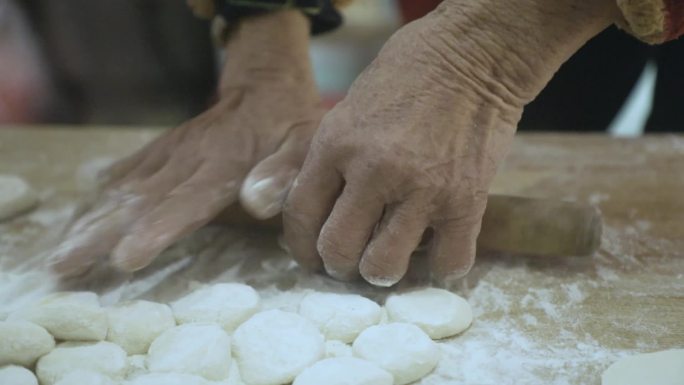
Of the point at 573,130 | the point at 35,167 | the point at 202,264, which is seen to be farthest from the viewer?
the point at 573,130

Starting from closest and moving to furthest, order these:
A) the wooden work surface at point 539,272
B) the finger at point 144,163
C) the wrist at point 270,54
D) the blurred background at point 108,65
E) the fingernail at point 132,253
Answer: the wooden work surface at point 539,272 → the fingernail at point 132,253 → the finger at point 144,163 → the wrist at point 270,54 → the blurred background at point 108,65

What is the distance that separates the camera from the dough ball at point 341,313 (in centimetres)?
113

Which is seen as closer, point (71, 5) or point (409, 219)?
point (409, 219)

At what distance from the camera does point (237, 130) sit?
4.83ft

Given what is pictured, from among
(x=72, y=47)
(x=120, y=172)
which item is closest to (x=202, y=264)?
(x=120, y=172)

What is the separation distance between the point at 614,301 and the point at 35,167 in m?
1.44

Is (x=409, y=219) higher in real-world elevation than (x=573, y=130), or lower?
higher

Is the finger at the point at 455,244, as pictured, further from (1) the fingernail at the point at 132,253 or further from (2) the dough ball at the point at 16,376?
(2) the dough ball at the point at 16,376

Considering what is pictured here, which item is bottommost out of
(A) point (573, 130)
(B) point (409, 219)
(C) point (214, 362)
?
(A) point (573, 130)

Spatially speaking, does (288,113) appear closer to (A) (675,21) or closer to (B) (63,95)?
(A) (675,21)

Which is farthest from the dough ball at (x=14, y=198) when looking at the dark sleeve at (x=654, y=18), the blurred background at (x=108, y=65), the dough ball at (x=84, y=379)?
the dark sleeve at (x=654, y=18)

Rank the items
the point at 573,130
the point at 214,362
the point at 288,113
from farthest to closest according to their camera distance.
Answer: the point at 573,130 < the point at 288,113 < the point at 214,362

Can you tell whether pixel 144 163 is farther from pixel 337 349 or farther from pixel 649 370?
pixel 649 370

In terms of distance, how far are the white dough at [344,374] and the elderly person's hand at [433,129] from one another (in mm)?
193
